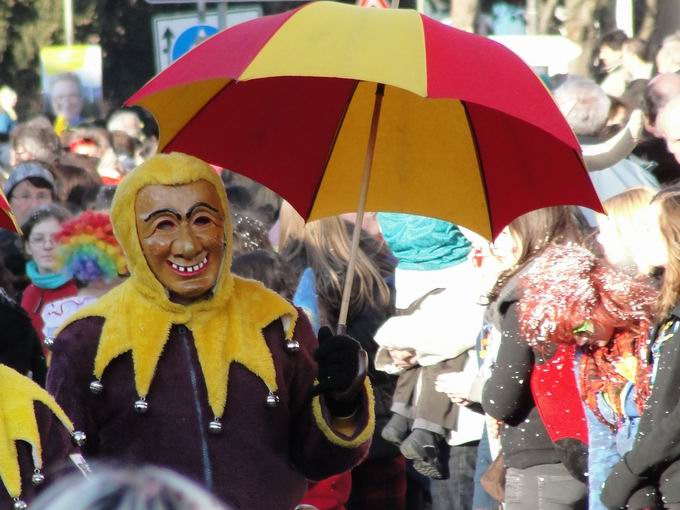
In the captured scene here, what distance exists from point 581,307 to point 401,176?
1061 millimetres

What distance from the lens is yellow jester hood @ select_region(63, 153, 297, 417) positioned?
3.95 metres

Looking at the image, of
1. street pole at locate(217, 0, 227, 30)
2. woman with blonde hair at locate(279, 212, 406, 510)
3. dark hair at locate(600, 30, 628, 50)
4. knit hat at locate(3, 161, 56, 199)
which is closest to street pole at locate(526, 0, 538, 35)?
street pole at locate(217, 0, 227, 30)

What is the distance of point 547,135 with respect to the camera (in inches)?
168

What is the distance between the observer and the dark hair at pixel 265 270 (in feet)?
18.8

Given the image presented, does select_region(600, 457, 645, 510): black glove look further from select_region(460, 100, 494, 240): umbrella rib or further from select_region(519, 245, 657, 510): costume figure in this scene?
select_region(460, 100, 494, 240): umbrella rib

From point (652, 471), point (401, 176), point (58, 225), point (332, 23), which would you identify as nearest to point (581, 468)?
point (652, 471)

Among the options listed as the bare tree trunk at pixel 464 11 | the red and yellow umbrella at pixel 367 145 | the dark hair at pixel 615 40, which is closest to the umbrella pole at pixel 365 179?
the red and yellow umbrella at pixel 367 145

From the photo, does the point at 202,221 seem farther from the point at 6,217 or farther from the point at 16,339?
the point at 16,339

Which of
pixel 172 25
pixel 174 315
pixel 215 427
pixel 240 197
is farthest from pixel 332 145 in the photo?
pixel 172 25

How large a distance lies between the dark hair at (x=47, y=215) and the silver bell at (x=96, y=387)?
421 centimetres

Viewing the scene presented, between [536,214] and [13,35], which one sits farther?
[13,35]

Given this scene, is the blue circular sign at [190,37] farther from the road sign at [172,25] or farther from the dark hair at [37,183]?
Answer: the dark hair at [37,183]

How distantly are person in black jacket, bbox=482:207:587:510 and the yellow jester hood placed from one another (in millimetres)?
1540

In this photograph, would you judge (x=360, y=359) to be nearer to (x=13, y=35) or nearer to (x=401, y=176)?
(x=401, y=176)
